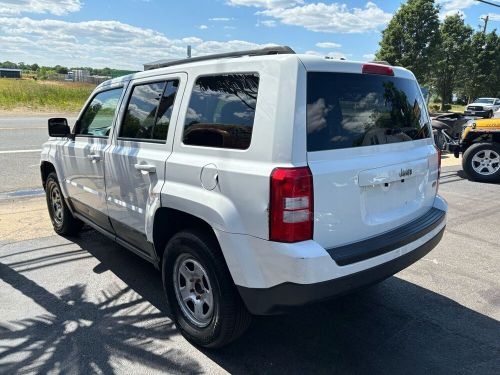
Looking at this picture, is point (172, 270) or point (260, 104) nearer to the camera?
point (260, 104)

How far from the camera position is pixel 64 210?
5090 mm

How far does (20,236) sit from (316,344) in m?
3.94

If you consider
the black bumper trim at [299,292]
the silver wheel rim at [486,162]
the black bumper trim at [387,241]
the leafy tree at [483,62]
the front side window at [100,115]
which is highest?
the leafy tree at [483,62]

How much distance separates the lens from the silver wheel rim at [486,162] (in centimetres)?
923

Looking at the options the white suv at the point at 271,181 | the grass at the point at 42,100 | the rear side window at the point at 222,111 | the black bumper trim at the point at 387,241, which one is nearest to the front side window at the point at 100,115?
the white suv at the point at 271,181

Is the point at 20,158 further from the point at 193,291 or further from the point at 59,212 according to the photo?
the point at 193,291

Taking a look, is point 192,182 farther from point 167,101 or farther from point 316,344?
point 316,344

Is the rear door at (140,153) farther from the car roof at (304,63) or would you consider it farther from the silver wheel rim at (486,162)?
the silver wheel rim at (486,162)

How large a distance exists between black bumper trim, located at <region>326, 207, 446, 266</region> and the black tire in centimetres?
369

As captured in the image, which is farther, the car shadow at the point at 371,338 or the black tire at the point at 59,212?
the black tire at the point at 59,212

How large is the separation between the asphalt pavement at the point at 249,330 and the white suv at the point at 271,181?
346 mm

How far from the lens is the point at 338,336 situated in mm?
3201

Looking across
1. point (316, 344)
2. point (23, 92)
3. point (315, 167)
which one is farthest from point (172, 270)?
point (23, 92)

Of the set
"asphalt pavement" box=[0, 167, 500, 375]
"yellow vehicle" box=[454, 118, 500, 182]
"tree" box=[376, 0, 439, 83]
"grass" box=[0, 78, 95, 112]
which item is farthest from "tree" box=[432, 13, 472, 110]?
"asphalt pavement" box=[0, 167, 500, 375]
